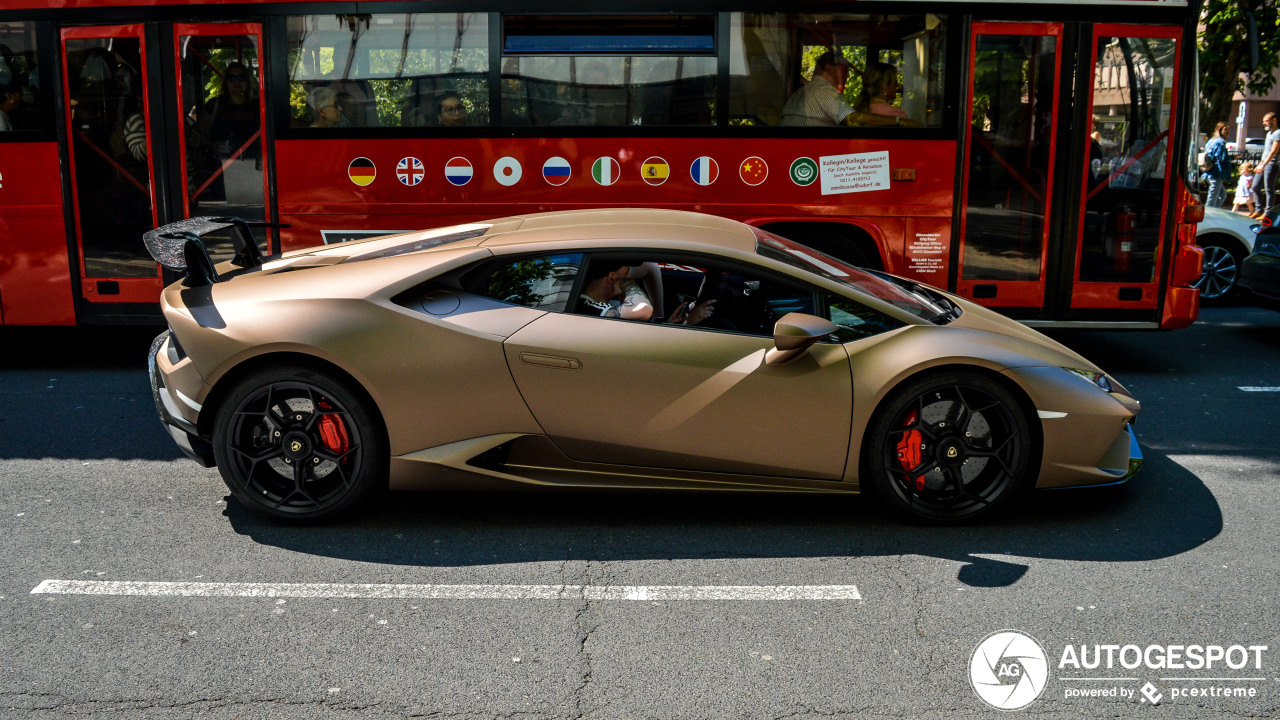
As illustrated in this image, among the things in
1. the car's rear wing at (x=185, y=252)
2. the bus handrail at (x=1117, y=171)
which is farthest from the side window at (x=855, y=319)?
the bus handrail at (x=1117, y=171)

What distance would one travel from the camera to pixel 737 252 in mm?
4664

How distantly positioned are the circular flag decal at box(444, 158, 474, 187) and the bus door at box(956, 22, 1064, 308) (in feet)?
11.3

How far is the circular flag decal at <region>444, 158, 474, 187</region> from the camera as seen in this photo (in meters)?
7.54

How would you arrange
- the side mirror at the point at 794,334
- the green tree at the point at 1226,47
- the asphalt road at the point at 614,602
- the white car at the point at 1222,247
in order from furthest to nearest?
the green tree at the point at 1226,47
the white car at the point at 1222,247
the side mirror at the point at 794,334
the asphalt road at the point at 614,602

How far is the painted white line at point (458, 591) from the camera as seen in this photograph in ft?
13.4

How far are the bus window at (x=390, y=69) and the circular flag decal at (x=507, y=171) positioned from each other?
30 cm

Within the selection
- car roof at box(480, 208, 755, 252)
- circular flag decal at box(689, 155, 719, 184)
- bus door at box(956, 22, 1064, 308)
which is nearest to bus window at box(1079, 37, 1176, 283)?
bus door at box(956, 22, 1064, 308)

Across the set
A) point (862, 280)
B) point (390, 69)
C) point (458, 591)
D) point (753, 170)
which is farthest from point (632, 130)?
point (458, 591)

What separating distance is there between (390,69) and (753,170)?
2575 millimetres

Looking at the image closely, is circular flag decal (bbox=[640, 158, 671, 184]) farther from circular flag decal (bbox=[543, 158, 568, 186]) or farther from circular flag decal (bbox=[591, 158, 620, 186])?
circular flag decal (bbox=[543, 158, 568, 186])

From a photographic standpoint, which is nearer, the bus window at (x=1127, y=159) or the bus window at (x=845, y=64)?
the bus window at (x=845, y=64)

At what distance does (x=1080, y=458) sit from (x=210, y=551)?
12.1 ft

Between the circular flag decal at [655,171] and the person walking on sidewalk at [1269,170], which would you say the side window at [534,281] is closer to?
the circular flag decal at [655,171]

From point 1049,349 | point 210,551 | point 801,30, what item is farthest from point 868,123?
point 210,551
